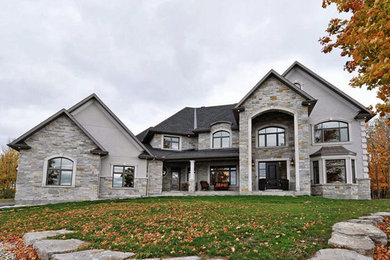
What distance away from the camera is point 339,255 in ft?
12.3

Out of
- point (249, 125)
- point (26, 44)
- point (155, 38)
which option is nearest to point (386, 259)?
point (249, 125)

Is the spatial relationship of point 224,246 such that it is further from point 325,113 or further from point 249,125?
point 325,113

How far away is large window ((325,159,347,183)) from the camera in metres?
16.6

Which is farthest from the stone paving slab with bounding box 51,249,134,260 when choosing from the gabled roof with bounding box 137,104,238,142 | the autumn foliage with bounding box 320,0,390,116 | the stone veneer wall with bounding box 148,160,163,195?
the gabled roof with bounding box 137,104,238,142

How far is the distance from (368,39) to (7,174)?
3580 cm

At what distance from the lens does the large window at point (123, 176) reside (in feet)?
59.0

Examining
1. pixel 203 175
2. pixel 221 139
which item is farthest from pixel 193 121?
pixel 203 175

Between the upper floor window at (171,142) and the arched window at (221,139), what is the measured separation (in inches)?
126

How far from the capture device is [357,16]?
591 cm

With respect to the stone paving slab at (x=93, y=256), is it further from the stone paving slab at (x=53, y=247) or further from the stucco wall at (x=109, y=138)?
the stucco wall at (x=109, y=138)

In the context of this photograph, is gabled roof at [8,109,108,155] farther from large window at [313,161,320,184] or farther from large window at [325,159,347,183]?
large window at [325,159,347,183]

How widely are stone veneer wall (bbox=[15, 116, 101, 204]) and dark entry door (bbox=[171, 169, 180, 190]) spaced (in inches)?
281

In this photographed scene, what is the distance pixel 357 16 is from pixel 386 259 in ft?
15.9

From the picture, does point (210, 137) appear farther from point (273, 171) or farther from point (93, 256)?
point (93, 256)
